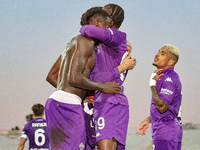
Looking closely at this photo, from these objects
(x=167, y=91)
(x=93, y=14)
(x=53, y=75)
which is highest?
(x=93, y=14)

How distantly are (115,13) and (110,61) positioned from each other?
605 mm

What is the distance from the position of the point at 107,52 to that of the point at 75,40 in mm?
471

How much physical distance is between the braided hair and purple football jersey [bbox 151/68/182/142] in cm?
137

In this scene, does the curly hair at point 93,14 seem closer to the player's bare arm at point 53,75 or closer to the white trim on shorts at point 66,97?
the player's bare arm at point 53,75

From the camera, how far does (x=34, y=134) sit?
809 centimetres

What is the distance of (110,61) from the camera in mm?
4102

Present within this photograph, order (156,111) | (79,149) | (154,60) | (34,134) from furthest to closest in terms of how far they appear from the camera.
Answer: (34,134), (154,60), (156,111), (79,149)

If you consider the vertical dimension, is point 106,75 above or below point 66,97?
above

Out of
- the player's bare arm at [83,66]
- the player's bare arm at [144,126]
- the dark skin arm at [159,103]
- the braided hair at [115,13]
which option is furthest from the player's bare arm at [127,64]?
the player's bare arm at [144,126]

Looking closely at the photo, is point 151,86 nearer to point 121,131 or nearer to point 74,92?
point 121,131

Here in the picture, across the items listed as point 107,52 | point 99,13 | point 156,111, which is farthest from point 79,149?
point 156,111

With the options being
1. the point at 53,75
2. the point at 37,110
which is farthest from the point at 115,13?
the point at 37,110

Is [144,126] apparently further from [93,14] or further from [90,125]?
[93,14]

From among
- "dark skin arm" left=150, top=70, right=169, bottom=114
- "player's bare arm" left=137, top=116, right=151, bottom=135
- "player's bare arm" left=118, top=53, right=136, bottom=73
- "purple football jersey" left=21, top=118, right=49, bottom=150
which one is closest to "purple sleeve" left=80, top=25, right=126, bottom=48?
"player's bare arm" left=118, top=53, right=136, bottom=73
